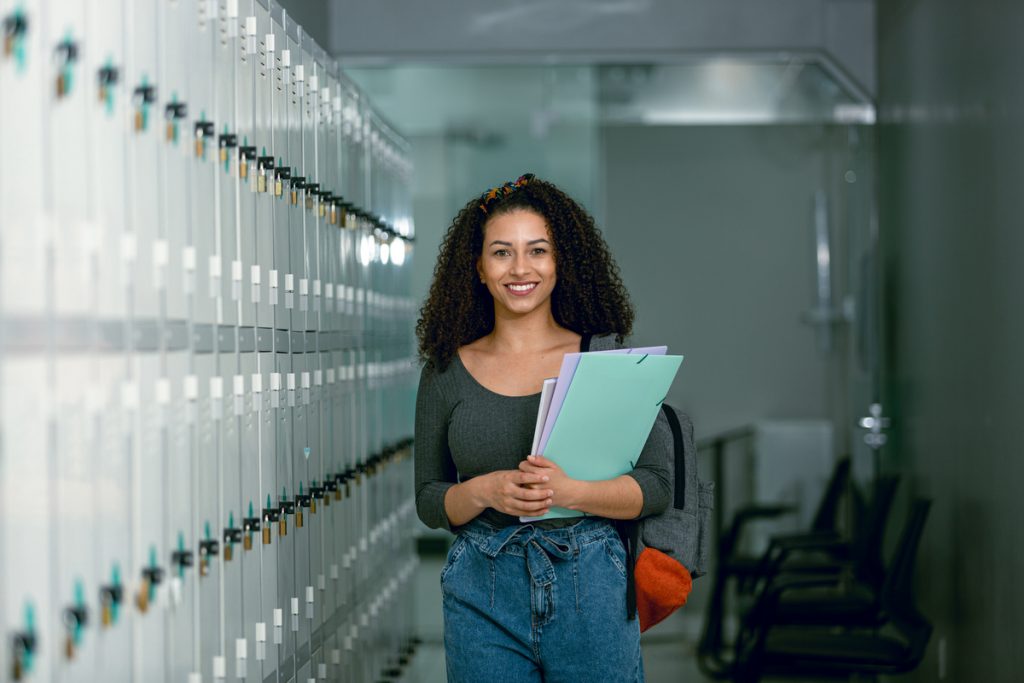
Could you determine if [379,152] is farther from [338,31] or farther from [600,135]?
[600,135]

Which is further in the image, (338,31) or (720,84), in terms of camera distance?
(720,84)

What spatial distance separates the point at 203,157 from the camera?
2.02 m

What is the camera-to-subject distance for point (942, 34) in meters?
4.06

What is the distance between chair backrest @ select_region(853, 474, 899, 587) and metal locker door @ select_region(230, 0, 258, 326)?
8.33 feet

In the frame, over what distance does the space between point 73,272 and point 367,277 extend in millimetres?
2120

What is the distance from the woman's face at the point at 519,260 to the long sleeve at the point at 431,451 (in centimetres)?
21

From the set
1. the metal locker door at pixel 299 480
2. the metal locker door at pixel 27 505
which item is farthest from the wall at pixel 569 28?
the metal locker door at pixel 27 505

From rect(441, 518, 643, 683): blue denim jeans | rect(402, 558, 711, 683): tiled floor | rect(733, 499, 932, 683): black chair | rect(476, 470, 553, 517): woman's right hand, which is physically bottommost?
rect(402, 558, 711, 683): tiled floor

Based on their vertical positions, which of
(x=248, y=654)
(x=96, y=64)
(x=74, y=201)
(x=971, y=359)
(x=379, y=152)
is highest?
(x=379, y=152)

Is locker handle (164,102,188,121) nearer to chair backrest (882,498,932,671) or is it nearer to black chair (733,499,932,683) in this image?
black chair (733,499,932,683)

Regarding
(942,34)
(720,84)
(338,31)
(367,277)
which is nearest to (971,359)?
(942,34)

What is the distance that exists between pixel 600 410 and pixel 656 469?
0.19 m

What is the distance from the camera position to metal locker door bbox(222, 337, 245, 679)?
2.13 meters

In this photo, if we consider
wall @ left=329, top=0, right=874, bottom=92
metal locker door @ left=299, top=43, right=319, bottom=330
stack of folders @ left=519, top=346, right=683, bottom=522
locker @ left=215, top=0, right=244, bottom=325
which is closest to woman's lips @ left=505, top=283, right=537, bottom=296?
stack of folders @ left=519, top=346, right=683, bottom=522
